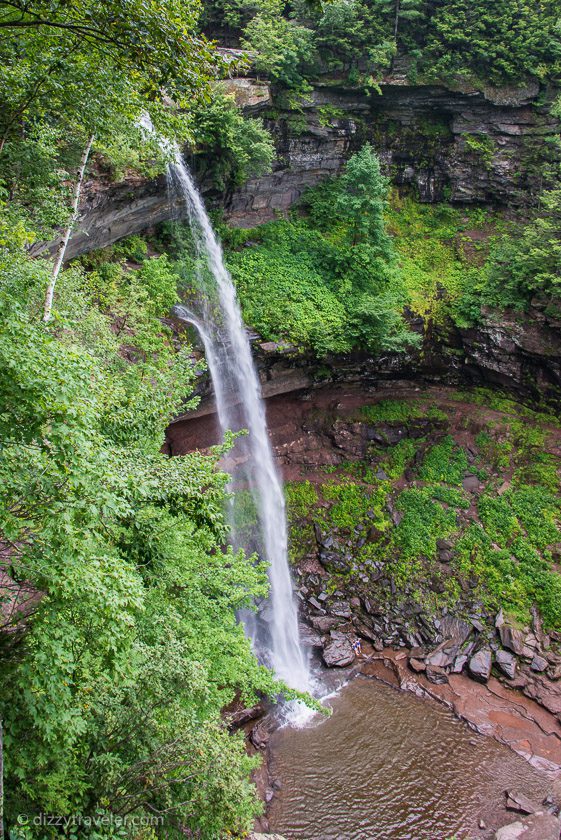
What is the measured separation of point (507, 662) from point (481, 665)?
2.42 feet

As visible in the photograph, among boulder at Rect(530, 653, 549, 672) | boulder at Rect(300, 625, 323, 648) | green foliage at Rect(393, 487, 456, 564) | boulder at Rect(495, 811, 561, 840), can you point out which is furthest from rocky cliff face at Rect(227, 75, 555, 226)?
boulder at Rect(495, 811, 561, 840)

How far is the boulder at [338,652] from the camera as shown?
1434 centimetres

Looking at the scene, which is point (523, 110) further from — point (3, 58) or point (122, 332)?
point (3, 58)

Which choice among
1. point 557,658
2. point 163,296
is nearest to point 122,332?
point 163,296

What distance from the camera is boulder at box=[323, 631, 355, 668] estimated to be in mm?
14336

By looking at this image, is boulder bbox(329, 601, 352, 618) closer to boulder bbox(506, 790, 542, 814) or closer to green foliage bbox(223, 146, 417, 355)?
boulder bbox(506, 790, 542, 814)

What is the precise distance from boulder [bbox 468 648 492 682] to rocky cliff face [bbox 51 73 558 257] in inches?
643

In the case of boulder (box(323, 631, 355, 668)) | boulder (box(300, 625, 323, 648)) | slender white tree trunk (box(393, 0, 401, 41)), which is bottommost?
boulder (box(323, 631, 355, 668))

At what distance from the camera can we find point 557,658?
1434 cm

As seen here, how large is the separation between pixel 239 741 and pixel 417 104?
21.9m

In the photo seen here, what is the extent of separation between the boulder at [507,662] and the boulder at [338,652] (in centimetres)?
399

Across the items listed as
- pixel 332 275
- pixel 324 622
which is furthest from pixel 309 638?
pixel 332 275

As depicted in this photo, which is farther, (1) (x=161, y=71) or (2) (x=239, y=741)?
(2) (x=239, y=741)

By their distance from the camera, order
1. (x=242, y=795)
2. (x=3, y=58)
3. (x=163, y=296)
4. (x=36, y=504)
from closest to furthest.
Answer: (x=36, y=504) → (x=242, y=795) → (x=3, y=58) → (x=163, y=296)
